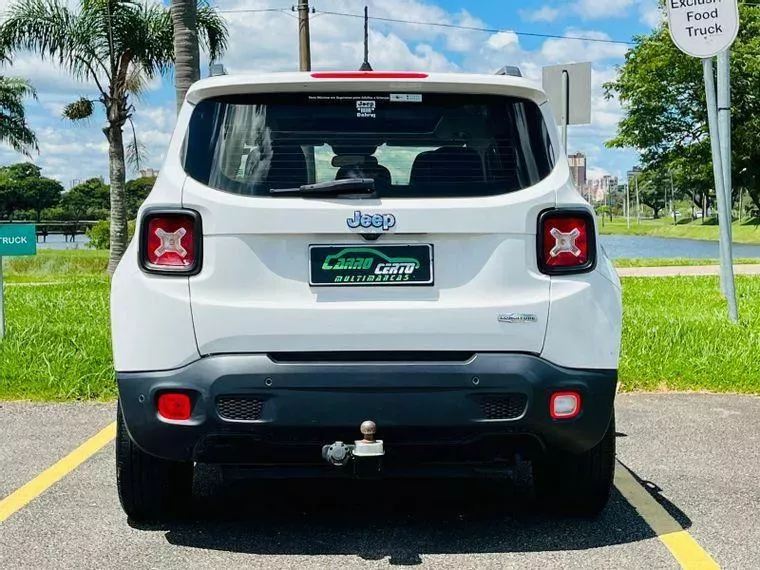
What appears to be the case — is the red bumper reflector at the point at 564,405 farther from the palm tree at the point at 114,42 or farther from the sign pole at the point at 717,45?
the palm tree at the point at 114,42

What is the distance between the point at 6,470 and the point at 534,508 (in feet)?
8.76

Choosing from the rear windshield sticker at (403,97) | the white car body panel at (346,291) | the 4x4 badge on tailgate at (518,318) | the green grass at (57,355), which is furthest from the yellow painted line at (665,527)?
the green grass at (57,355)

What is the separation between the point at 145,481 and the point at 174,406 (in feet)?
1.97

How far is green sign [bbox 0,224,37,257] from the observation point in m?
8.03

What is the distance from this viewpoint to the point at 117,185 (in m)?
19.5

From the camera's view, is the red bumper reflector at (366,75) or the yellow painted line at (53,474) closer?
the red bumper reflector at (366,75)

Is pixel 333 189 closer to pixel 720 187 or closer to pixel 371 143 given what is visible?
pixel 371 143

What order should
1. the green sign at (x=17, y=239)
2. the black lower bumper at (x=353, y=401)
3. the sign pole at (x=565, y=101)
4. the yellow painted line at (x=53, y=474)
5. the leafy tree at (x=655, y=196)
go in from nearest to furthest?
the black lower bumper at (x=353, y=401) < the yellow painted line at (x=53, y=474) < the green sign at (x=17, y=239) < the sign pole at (x=565, y=101) < the leafy tree at (x=655, y=196)

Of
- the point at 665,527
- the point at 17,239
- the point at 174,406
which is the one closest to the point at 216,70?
the point at 174,406

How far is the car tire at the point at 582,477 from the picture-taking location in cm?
384

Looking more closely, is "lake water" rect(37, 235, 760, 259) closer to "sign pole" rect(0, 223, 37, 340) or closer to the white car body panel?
"sign pole" rect(0, 223, 37, 340)

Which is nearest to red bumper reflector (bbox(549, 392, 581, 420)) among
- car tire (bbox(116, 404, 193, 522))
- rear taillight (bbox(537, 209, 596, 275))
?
rear taillight (bbox(537, 209, 596, 275))

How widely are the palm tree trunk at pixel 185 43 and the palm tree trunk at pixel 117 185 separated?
7825mm

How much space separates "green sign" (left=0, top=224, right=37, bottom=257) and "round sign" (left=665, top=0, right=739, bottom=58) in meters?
6.21
